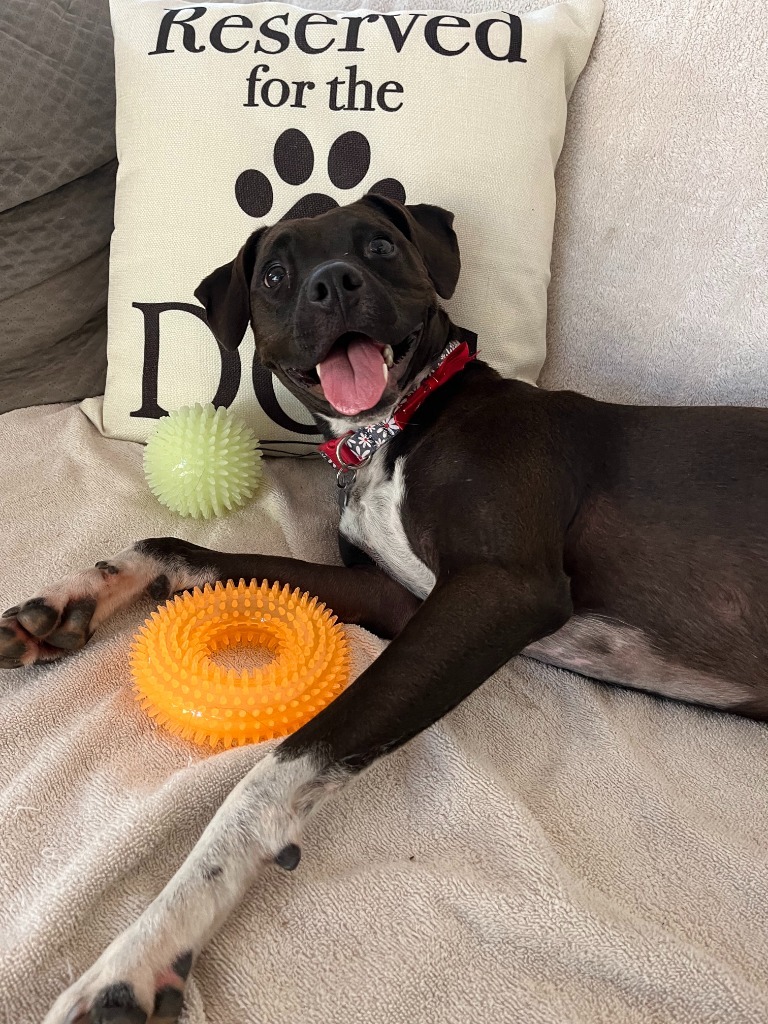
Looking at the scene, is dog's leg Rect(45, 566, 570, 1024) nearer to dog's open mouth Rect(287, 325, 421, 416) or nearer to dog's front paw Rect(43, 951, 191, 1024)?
dog's front paw Rect(43, 951, 191, 1024)

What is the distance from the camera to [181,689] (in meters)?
1.55

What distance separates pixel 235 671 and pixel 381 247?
113 centimetres

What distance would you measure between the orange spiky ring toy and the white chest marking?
11.8 inches

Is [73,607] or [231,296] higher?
[231,296]

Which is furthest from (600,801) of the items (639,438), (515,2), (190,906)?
(515,2)

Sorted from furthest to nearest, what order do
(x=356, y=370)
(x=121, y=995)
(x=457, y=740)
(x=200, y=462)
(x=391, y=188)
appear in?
(x=391, y=188)
(x=200, y=462)
(x=356, y=370)
(x=457, y=740)
(x=121, y=995)

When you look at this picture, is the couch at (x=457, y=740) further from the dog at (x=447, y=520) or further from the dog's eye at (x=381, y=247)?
the dog's eye at (x=381, y=247)

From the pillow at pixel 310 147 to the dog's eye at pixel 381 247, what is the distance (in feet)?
0.97

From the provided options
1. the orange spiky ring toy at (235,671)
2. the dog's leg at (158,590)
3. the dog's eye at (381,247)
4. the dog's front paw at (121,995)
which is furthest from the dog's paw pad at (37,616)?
the dog's eye at (381,247)

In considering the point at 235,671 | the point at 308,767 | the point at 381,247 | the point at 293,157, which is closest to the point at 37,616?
the point at 235,671

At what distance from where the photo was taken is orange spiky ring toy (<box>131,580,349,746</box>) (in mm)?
1550

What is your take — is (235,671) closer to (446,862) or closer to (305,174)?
(446,862)

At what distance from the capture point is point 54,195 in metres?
2.64

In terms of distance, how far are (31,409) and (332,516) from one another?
3.61 ft
